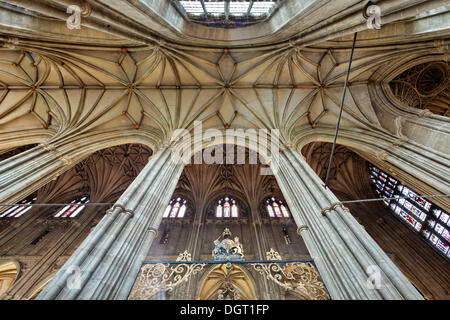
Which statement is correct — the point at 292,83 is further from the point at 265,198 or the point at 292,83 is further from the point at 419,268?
the point at 419,268

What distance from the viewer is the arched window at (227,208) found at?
41.5 ft

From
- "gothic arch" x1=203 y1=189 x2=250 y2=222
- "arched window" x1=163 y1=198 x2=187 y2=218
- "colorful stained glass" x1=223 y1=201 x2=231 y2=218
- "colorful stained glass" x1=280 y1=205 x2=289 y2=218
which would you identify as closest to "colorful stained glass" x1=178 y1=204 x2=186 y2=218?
"arched window" x1=163 y1=198 x2=187 y2=218

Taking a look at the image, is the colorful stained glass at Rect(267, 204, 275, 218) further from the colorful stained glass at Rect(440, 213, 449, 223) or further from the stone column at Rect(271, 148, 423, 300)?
the colorful stained glass at Rect(440, 213, 449, 223)

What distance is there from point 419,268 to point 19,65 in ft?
64.9

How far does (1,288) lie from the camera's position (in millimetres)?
9148

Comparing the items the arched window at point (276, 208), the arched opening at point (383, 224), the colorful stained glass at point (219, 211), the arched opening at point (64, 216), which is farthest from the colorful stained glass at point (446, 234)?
the arched opening at point (64, 216)

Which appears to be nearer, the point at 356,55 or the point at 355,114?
the point at 356,55

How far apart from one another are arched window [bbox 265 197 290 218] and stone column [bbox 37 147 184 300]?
28.8 ft

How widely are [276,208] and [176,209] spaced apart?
683 cm

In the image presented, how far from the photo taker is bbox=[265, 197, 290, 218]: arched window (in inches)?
492

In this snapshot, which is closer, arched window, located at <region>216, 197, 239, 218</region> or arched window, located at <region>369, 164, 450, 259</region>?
arched window, located at <region>369, 164, 450, 259</region>

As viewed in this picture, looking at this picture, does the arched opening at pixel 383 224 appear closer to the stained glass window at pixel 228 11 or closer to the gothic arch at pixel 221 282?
the gothic arch at pixel 221 282

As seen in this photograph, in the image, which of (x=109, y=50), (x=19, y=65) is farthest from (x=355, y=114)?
(x=19, y=65)

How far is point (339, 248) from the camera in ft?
13.0
